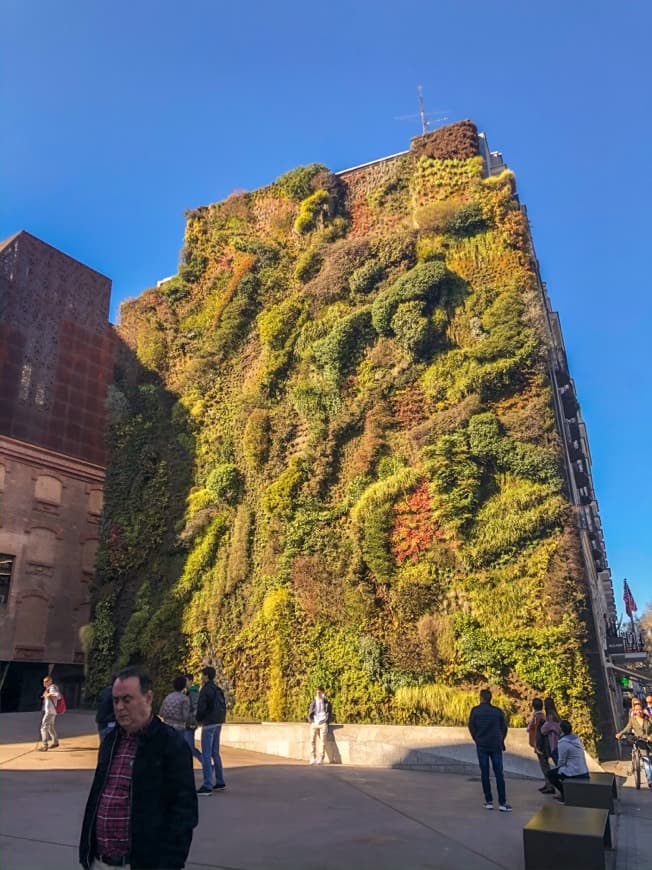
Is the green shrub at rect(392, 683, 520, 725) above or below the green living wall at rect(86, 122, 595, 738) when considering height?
below

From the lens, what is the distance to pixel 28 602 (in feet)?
65.1

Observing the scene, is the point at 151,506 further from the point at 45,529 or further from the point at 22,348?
the point at 22,348

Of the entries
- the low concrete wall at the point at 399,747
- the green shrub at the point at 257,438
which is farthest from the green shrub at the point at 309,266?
the low concrete wall at the point at 399,747

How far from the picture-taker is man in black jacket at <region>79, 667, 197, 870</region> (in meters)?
3.01

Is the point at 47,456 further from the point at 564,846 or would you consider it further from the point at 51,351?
the point at 564,846

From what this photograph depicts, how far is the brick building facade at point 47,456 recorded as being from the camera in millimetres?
19750

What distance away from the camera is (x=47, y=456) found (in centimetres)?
2166

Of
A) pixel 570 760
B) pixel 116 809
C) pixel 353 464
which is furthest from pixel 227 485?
pixel 116 809

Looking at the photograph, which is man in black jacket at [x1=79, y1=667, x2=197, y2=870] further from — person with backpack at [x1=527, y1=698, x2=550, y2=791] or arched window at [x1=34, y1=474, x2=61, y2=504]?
arched window at [x1=34, y1=474, x2=61, y2=504]

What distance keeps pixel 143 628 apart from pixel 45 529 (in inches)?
187

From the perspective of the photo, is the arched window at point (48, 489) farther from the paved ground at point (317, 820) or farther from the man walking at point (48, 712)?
the paved ground at point (317, 820)

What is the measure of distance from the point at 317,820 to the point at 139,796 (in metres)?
4.77

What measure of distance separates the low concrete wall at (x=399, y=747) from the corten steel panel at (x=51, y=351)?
42.2 ft

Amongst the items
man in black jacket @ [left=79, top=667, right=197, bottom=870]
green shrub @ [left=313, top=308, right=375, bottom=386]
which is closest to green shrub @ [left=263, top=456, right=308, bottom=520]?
green shrub @ [left=313, top=308, right=375, bottom=386]
